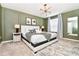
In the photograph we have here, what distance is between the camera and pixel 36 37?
1.70 metres

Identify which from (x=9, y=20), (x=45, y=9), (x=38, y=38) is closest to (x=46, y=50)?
(x=38, y=38)

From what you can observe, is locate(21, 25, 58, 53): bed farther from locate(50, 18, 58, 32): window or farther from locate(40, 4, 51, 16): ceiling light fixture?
locate(40, 4, 51, 16): ceiling light fixture

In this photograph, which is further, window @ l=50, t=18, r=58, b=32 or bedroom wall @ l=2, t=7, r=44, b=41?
window @ l=50, t=18, r=58, b=32

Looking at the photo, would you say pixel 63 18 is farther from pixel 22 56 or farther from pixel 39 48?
pixel 22 56

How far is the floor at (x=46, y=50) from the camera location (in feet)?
5.21

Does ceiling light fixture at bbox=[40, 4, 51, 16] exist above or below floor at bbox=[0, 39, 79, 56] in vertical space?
above

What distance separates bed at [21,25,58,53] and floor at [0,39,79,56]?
13 centimetres

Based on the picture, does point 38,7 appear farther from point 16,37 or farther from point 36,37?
point 16,37

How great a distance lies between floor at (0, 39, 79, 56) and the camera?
159cm

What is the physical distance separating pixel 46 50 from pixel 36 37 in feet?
1.34

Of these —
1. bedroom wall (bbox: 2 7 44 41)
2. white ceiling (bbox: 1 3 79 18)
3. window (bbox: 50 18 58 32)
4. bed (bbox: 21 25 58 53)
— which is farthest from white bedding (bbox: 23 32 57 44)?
white ceiling (bbox: 1 3 79 18)

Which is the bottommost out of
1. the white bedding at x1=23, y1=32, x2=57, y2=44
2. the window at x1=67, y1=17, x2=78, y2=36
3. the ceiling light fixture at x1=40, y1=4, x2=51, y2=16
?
Answer: the white bedding at x1=23, y1=32, x2=57, y2=44

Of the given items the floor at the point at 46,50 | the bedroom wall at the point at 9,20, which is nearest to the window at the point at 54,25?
the floor at the point at 46,50

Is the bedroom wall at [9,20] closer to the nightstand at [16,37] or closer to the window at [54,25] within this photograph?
the nightstand at [16,37]
